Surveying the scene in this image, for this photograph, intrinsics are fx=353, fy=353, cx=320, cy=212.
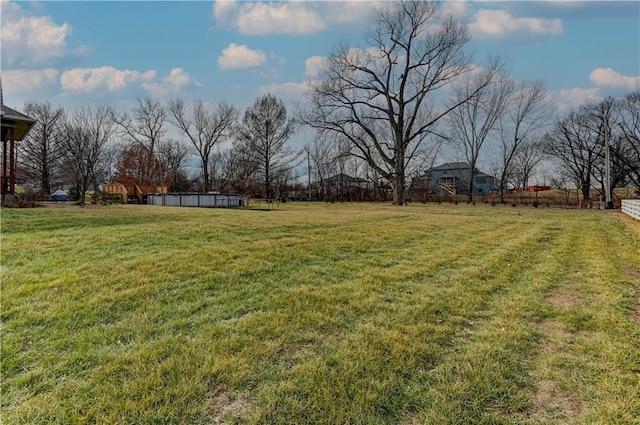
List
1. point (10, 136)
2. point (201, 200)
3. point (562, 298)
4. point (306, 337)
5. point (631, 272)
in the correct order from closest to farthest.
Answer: point (306, 337), point (562, 298), point (631, 272), point (10, 136), point (201, 200)

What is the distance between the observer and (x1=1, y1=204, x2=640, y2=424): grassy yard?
2012 mm

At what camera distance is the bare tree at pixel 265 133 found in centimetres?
3506

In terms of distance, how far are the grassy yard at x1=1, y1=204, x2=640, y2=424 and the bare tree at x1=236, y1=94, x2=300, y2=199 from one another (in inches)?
1184

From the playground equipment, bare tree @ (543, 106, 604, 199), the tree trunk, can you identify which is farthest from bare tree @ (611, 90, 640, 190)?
the playground equipment

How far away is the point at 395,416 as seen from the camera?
6.38ft

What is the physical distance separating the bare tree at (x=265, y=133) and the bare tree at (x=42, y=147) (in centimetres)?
1517

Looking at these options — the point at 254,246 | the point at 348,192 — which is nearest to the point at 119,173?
the point at 348,192

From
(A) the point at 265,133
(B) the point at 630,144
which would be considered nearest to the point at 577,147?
(B) the point at 630,144

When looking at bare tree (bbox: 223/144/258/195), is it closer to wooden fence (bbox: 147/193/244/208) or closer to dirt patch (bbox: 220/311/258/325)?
wooden fence (bbox: 147/193/244/208)

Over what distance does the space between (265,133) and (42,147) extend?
1803 centimetres

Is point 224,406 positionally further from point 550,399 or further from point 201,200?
point 201,200

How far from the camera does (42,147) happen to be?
2722 centimetres

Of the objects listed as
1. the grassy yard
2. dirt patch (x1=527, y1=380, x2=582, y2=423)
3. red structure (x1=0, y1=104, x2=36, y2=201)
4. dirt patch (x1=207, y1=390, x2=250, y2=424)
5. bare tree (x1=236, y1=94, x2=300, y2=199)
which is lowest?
dirt patch (x1=527, y1=380, x2=582, y2=423)

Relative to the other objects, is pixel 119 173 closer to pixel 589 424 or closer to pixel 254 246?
pixel 254 246
